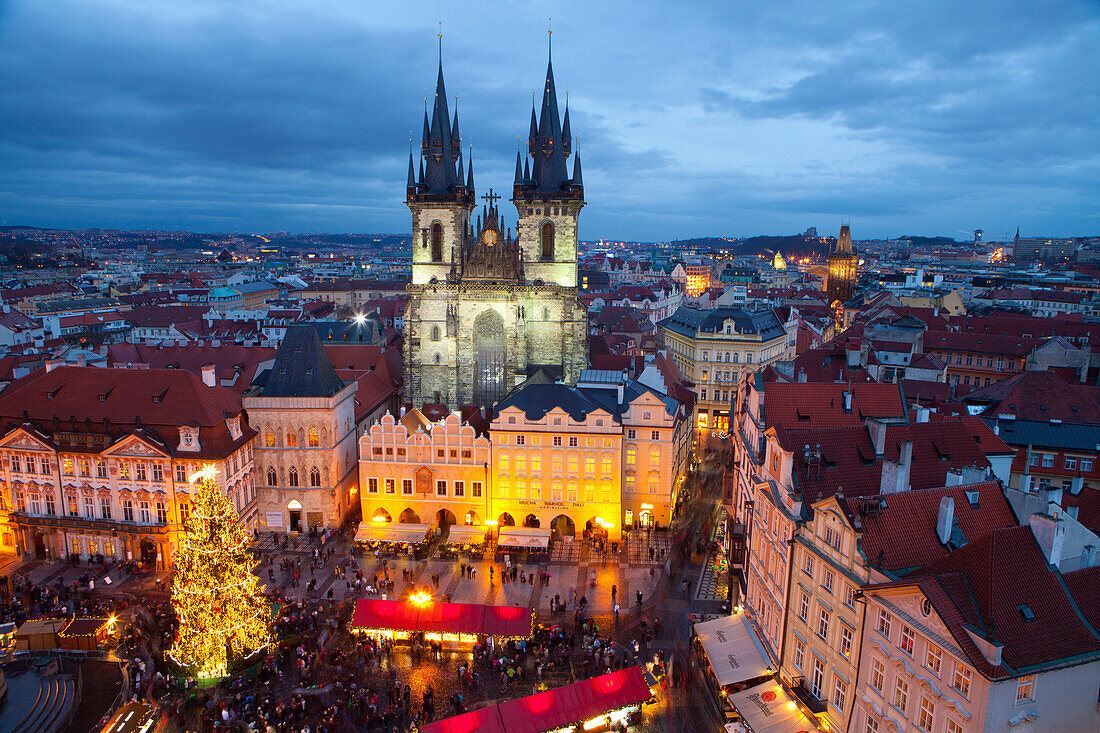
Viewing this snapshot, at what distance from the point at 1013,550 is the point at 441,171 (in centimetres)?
6789

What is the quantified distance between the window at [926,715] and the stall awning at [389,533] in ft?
115

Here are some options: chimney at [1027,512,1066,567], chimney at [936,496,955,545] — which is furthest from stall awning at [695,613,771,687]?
chimney at [1027,512,1066,567]

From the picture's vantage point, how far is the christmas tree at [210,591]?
35.3 metres

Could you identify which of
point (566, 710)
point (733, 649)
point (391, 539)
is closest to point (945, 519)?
point (733, 649)

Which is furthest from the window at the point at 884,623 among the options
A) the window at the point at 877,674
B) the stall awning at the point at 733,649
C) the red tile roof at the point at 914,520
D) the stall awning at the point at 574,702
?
the stall awning at the point at 574,702

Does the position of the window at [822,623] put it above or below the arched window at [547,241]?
below

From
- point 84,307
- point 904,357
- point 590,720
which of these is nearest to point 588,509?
point 590,720

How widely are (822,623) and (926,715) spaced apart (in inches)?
261

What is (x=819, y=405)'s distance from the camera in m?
45.0

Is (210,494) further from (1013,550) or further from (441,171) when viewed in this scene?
(441,171)

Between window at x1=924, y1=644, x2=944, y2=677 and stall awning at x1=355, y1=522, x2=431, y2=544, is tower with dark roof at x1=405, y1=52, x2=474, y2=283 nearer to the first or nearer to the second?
stall awning at x1=355, y1=522, x2=431, y2=544

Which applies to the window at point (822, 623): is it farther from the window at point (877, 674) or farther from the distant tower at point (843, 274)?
the distant tower at point (843, 274)

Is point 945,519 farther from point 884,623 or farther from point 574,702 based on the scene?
point 574,702

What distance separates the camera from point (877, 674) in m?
27.8
